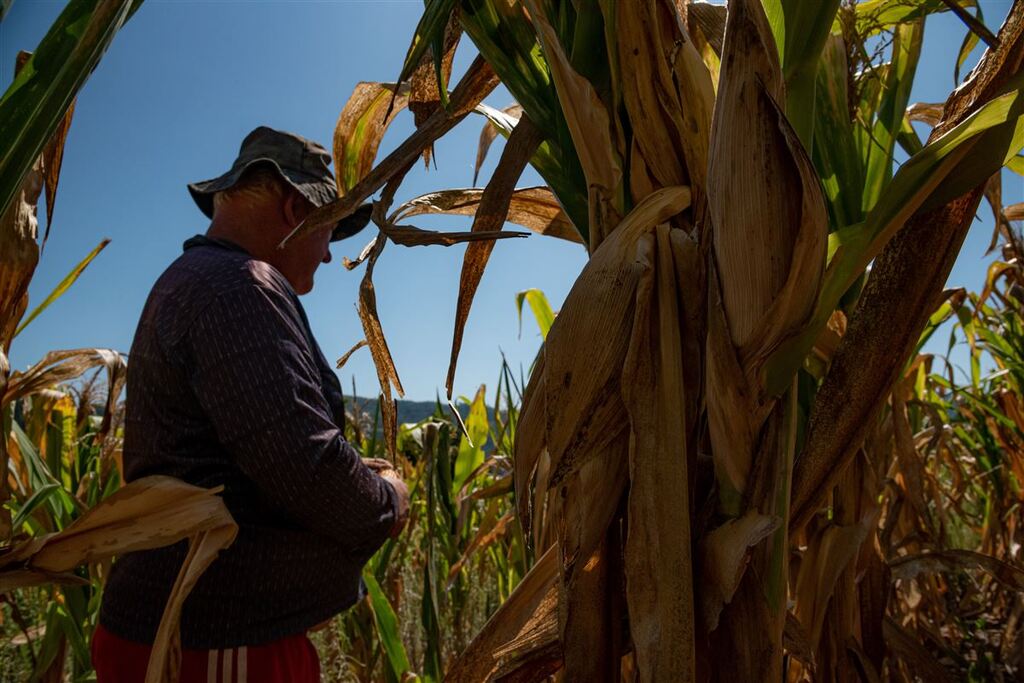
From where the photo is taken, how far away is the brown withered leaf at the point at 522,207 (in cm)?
54

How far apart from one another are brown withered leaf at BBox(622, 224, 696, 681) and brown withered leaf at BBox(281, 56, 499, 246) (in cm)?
18

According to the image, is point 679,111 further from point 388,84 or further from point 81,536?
point 81,536

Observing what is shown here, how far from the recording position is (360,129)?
684 mm

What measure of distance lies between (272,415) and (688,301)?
0.68 metres

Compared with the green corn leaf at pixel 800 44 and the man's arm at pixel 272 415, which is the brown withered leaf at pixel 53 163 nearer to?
the man's arm at pixel 272 415

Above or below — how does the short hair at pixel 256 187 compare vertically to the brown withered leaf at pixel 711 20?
above

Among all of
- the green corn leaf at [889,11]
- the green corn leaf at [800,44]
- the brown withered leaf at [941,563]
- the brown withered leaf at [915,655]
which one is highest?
the green corn leaf at [889,11]

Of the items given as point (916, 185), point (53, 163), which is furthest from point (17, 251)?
point (916, 185)

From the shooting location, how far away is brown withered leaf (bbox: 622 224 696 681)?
0.29 m

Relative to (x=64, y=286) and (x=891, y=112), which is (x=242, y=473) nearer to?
(x=64, y=286)

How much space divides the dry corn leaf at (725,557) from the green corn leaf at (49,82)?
0.29 metres

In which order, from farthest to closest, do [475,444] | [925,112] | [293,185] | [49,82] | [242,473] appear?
[475,444] < [293,185] < [242,473] < [925,112] < [49,82]

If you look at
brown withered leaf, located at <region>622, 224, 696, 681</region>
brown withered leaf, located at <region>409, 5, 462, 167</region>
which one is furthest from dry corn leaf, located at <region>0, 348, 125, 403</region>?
brown withered leaf, located at <region>622, 224, 696, 681</region>

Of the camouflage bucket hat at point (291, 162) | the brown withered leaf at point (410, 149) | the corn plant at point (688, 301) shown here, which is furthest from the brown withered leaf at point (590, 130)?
the camouflage bucket hat at point (291, 162)
